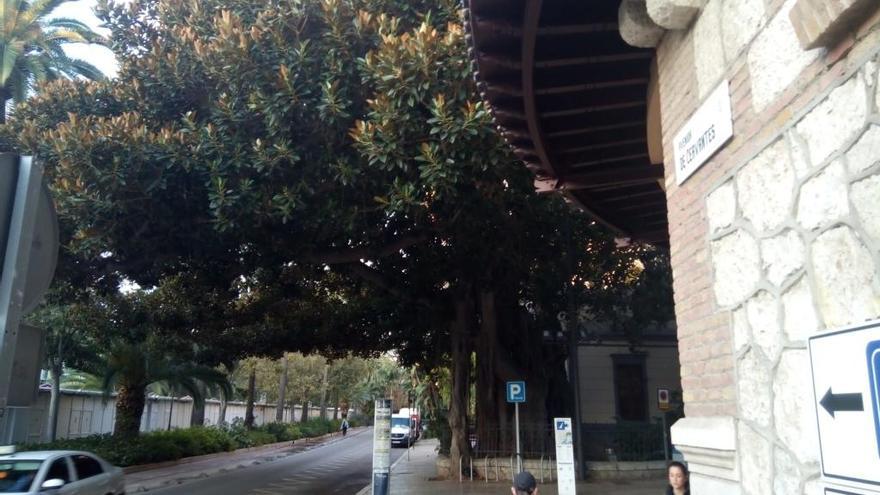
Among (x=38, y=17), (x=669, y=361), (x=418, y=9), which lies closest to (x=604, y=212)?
(x=418, y=9)

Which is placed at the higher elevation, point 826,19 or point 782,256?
point 826,19

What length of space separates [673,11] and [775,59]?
0.95 metres

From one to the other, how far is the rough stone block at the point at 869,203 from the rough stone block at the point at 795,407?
1.61 ft

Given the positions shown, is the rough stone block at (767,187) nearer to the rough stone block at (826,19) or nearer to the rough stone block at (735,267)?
the rough stone block at (735,267)

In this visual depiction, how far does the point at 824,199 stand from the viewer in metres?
2.29

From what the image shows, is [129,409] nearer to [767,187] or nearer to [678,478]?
[678,478]

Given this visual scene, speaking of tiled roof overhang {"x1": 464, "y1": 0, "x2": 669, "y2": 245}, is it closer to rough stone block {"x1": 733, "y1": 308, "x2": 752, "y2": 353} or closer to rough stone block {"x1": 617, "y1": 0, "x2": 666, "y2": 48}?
rough stone block {"x1": 617, "y1": 0, "x2": 666, "y2": 48}

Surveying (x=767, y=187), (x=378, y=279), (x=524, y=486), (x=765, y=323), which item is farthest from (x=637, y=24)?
(x=378, y=279)

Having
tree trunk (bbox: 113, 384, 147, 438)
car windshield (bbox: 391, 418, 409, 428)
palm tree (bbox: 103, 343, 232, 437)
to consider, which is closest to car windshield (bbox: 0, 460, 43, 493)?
palm tree (bbox: 103, 343, 232, 437)

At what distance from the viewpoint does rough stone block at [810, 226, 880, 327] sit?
80.7 inches

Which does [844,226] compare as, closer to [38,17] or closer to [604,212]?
[604,212]

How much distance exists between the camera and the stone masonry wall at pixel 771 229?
214cm

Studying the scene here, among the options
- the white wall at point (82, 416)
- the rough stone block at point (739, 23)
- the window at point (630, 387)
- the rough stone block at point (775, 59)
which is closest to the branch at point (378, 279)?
the white wall at point (82, 416)

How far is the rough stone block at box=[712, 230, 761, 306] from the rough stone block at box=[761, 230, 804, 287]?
0.07 metres
